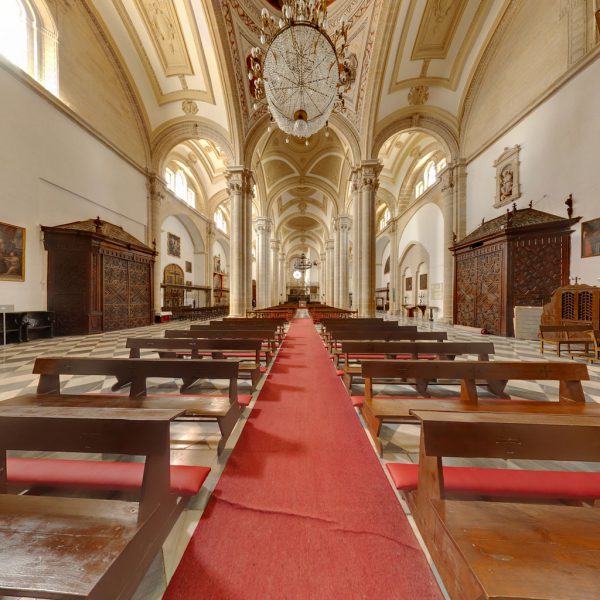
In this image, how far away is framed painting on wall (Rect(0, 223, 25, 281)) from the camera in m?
6.80

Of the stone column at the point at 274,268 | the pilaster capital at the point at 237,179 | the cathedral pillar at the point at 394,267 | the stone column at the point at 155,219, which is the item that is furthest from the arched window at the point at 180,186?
the cathedral pillar at the point at 394,267

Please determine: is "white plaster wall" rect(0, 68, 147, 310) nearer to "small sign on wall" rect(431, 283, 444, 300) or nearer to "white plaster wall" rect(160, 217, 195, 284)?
"white plaster wall" rect(160, 217, 195, 284)

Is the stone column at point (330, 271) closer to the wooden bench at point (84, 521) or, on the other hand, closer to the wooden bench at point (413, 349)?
the wooden bench at point (413, 349)

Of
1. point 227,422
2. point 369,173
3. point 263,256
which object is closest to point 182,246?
point 263,256

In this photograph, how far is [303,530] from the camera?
1.41m

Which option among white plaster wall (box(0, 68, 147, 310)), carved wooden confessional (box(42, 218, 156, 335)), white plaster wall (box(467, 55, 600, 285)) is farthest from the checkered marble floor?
white plaster wall (box(467, 55, 600, 285))

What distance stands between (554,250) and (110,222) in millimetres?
14650

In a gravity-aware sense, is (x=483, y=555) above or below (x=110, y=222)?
below

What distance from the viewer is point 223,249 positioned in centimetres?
2556

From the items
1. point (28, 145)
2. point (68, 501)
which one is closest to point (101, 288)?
point (28, 145)

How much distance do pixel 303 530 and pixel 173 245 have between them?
18.0 m

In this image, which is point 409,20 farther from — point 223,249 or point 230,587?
point 223,249

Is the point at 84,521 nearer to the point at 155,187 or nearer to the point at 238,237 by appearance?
the point at 238,237

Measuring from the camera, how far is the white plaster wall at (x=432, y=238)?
14016 millimetres
